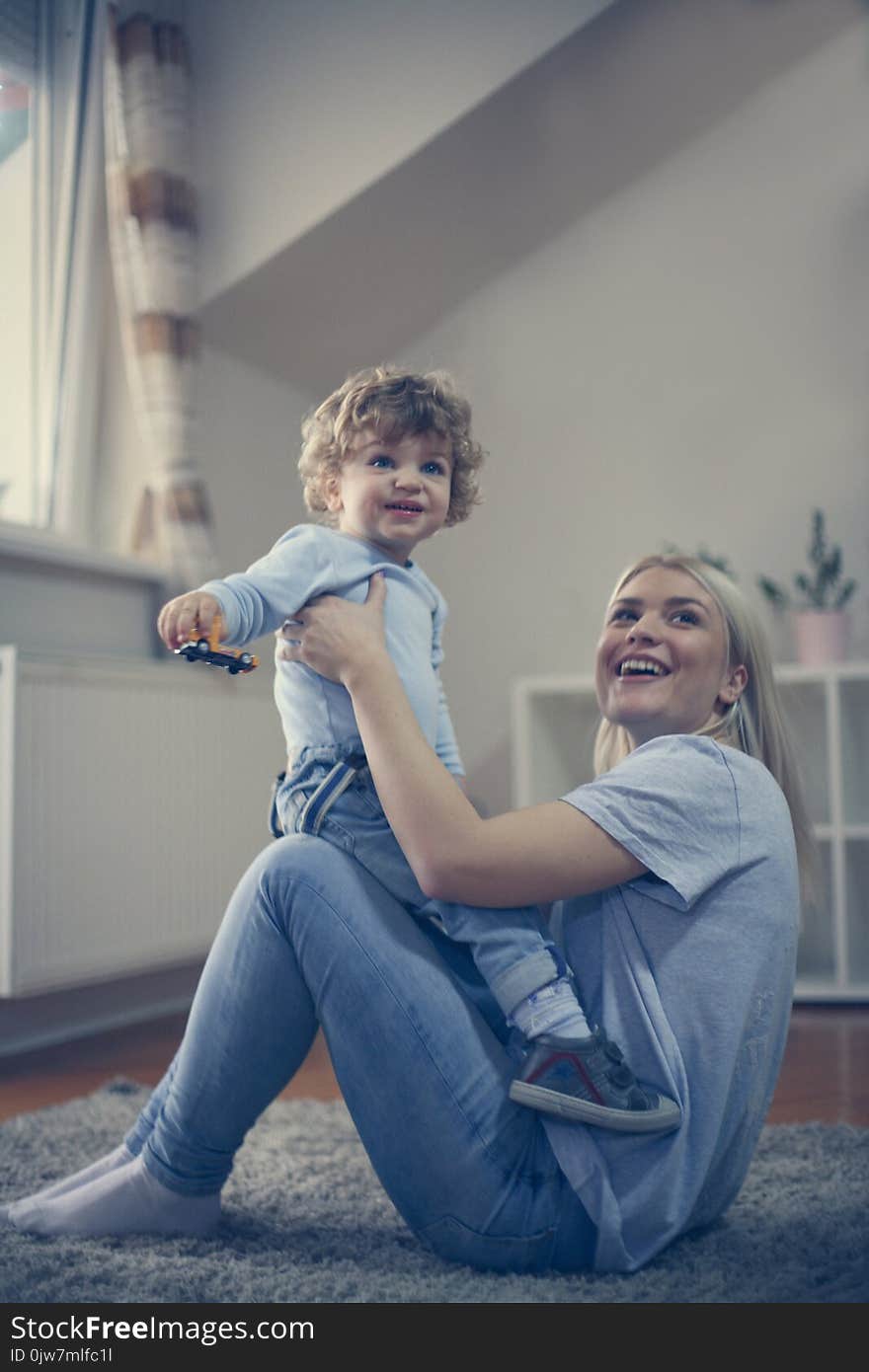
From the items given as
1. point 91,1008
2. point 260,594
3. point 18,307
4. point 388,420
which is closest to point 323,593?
point 260,594

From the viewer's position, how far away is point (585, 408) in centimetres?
357

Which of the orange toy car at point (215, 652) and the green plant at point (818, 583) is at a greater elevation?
the green plant at point (818, 583)

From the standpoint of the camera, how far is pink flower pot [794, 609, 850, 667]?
305 cm

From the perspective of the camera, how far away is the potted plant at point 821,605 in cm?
305

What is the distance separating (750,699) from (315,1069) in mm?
1362

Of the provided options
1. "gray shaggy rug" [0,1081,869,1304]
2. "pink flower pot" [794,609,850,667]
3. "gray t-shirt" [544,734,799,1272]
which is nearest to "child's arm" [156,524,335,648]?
"gray t-shirt" [544,734,799,1272]

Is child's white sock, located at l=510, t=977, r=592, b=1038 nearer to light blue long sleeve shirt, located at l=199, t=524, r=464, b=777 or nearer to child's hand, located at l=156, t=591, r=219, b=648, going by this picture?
light blue long sleeve shirt, located at l=199, t=524, r=464, b=777

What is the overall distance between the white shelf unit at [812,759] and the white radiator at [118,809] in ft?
2.28

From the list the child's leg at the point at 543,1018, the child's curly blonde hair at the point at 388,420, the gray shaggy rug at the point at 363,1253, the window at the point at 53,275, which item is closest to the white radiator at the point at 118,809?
the window at the point at 53,275

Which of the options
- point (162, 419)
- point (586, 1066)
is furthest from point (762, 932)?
point (162, 419)

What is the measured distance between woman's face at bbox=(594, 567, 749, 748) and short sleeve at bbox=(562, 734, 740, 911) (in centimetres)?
10

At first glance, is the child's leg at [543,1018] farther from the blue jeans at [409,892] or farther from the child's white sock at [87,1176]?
the child's white sock at [87,1176]

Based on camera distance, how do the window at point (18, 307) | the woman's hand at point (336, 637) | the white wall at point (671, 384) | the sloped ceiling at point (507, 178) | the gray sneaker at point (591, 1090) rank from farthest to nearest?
the white wall at point (671, 384)
the sloped ceiling at point (507, 178)
the window at point (18, 307)
the woman's hand at point (336, 637)
the gray sneaker at point (591, 1090)

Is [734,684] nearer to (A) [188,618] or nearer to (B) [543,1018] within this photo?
(B) [543,1018]
